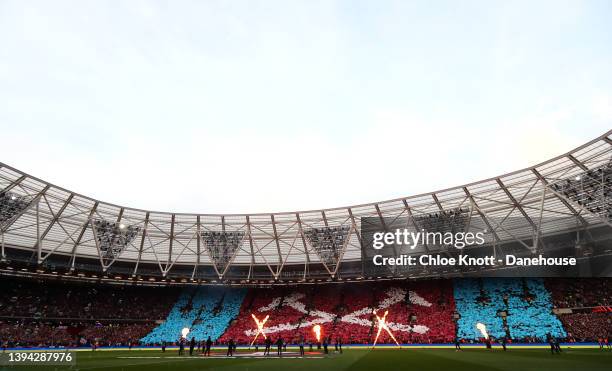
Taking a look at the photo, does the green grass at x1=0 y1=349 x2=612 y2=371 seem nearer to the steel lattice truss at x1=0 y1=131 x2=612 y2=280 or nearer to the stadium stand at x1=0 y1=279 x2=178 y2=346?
the steel lattice truss at x1=0 y1=131 x2=612 y2=280

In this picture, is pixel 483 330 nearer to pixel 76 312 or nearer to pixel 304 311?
pixel 304 311

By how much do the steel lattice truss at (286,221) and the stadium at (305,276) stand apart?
0.64 feet

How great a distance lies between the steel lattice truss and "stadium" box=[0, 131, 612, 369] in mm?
195

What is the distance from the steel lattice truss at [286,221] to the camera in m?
35.1

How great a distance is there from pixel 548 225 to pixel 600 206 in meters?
7.47

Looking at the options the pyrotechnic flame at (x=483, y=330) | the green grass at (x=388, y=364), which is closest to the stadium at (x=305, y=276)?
the pyrotechnic flame at (x=483, y=330)

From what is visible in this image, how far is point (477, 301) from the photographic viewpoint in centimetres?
4944

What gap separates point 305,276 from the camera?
56.0 m

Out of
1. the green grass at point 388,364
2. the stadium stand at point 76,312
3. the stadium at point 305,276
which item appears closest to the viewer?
the green grass at point 388,364

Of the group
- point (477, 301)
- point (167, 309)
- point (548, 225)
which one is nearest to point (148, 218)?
point (167, 309)

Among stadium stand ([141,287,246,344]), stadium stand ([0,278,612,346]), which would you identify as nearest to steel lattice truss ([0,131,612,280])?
stadium stand ([0,278,612,346])

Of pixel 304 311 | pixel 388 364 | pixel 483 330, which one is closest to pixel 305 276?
pixel 304 311

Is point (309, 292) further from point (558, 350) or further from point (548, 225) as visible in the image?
point (558, 350)

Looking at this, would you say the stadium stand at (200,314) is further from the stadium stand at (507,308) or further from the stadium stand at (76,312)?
the stadium stand at (507,308)
